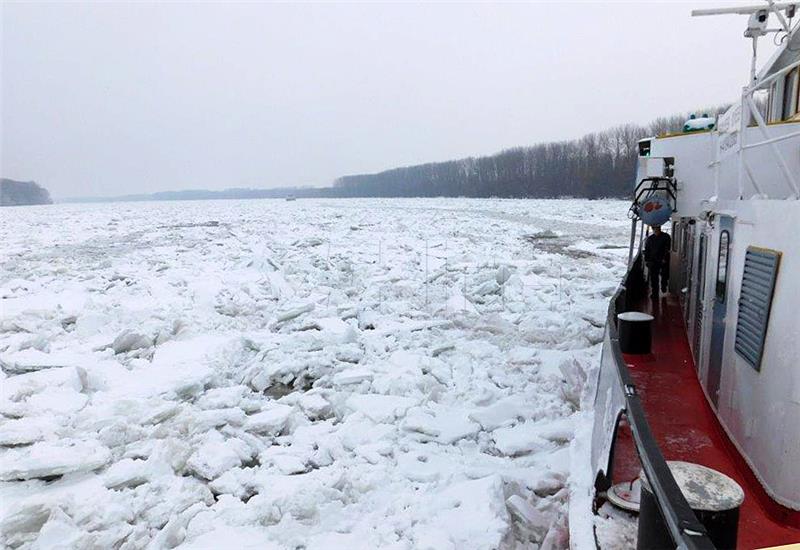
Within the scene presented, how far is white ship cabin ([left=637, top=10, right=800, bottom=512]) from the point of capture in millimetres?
2758

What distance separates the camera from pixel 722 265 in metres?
3.81

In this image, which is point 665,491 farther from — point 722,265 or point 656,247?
point 656,247

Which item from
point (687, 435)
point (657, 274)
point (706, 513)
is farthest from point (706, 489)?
point (657, 274)

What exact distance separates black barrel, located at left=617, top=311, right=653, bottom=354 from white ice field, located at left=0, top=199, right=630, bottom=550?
2.58 ft

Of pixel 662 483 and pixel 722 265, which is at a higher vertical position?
pixel 722 265

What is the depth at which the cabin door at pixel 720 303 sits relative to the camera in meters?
3.75

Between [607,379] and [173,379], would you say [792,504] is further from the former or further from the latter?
[173,379]

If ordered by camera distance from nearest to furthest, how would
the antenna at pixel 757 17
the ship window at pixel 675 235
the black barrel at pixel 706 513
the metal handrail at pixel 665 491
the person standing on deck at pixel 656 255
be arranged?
the metal handrail at pixel 665 491 → the black barrel at pixel 706 513 → the antenna at pixel 757 17 → the person standing on deck at pixel 656 255 → the ship window at pixel 675 235

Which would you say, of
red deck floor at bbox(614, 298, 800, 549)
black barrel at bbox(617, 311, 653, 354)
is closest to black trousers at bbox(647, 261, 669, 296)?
red deck floor at bbox(614, 298, 800, 549)

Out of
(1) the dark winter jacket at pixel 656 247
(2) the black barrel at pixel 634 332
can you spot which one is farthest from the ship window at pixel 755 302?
(1) the dark winter jacket at pixel 656 247

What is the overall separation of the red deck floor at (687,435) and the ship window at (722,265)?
3.25 ft

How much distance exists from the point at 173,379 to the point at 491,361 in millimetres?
4019

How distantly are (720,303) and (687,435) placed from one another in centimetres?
102

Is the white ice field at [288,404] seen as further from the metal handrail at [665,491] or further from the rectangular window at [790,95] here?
the rectangular window at [790,95]
